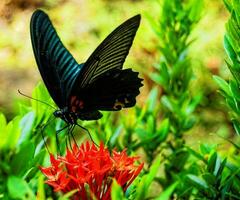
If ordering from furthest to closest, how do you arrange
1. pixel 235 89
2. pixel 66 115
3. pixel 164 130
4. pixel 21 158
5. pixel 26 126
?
pixel 164 130, pixel 66 115, pixel 235 89, pixel 26 126, pixel 21 158

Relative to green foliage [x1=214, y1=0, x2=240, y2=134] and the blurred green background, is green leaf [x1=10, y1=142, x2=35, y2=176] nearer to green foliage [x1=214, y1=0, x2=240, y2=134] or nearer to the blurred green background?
green foliage [x1=214, y1=0, x2=240, y2=134]

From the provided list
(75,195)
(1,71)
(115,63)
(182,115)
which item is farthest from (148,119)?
(1,71)

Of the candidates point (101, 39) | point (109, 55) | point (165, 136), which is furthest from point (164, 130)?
point (101, 39)

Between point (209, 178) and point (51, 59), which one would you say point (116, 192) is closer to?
point (209, 178)

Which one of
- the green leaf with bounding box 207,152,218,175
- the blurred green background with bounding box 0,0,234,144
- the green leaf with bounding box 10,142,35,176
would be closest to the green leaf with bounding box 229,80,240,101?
the green leaf with bounding box 207,152,218,175

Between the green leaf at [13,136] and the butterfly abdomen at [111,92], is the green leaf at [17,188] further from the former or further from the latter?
the butterfly abdomen at [111,92]

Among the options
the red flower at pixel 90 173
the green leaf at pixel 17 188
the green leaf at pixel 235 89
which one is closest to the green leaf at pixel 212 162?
the green leaf at pixel 235 89
